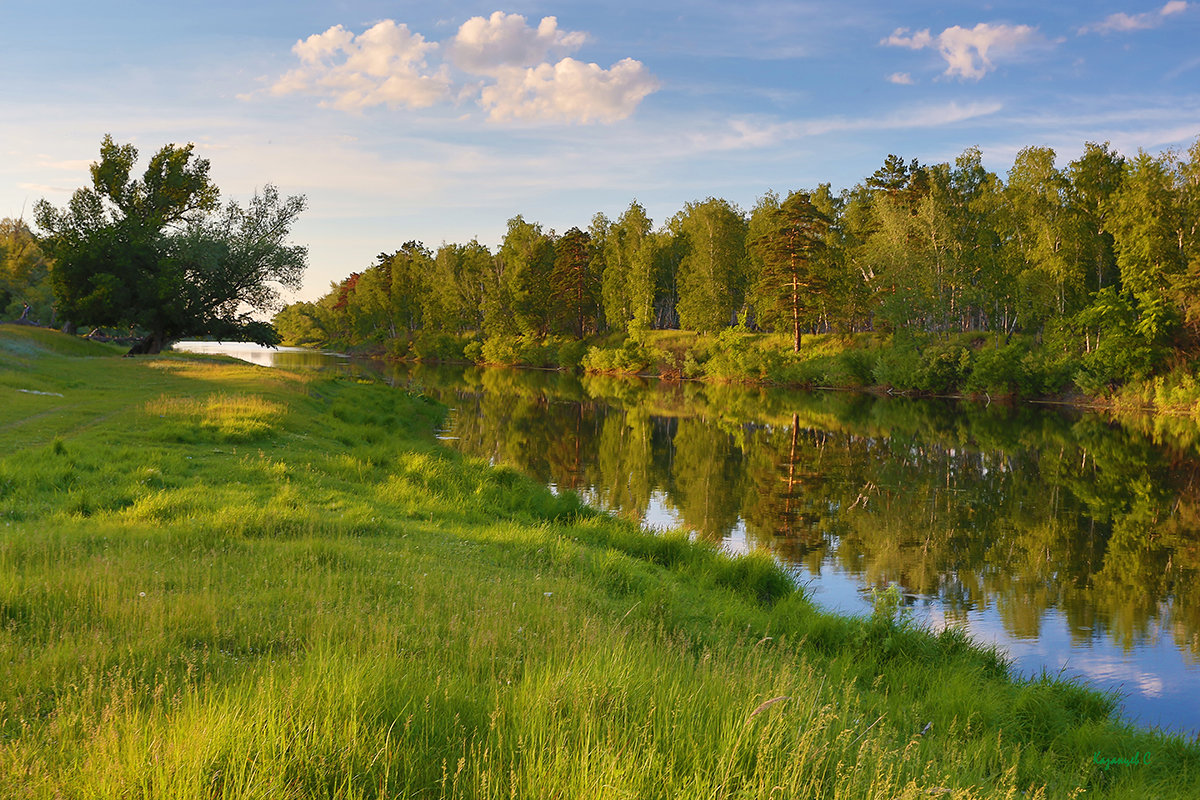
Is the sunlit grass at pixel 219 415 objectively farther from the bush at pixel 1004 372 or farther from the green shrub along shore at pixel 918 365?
the green shrub along shore at pixel 918 365

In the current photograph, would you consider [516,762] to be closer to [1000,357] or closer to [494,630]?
[494,630]

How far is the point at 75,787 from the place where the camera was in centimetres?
398

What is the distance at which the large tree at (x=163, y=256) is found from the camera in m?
50.9

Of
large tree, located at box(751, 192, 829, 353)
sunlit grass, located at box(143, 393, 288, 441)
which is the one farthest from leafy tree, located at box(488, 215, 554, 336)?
sunlit grass, located at box(143, 393, 288, 441)

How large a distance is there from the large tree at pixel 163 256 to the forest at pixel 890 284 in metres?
44.2

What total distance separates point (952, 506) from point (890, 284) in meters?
51.5

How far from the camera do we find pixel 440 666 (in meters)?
6.14

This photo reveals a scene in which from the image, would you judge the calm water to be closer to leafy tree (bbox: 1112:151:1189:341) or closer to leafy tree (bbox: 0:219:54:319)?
leafy tree (bbox: 1112:151:1189:341)

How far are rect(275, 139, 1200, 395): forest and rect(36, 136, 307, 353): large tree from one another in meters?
44.2

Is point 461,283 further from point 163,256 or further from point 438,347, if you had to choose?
point 163,256

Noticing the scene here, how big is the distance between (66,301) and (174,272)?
721 centimetres

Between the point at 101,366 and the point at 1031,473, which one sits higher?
the point at 101,366

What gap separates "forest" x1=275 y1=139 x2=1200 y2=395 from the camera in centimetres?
5338

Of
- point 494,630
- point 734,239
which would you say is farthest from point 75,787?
point 734,239
